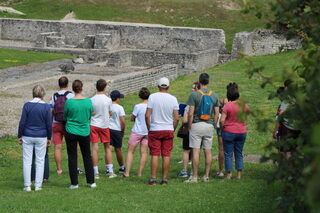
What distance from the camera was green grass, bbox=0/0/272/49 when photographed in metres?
42.9

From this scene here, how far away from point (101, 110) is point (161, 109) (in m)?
1.04

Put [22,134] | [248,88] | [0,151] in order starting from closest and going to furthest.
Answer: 1. [22,134]
2. [0,151]
3. [248,88]

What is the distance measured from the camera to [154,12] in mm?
44031

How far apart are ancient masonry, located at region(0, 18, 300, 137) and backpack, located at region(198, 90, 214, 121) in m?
13.8

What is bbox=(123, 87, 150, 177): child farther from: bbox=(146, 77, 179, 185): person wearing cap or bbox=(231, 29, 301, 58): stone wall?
bbox=(231, 29, 301, 58): stone wall

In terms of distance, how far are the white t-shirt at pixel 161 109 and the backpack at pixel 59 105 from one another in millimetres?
1421

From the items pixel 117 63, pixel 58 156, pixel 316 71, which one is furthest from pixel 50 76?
pixel 316 71

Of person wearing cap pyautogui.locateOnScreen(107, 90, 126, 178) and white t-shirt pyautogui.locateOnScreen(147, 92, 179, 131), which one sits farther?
person wearing cap pyautogui.locateOnScreen(107, 90, 126, 178)

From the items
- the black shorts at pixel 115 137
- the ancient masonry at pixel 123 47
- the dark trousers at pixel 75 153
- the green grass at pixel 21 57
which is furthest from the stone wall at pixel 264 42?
the dark trousers at pixel 75 153

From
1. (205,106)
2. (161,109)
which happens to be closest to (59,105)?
(161,109)

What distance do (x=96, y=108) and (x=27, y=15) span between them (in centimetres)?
3496

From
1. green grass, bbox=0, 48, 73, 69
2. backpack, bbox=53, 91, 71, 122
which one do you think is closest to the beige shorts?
backpack, bbox=53, 91, 71, 122

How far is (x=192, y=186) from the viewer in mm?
9898

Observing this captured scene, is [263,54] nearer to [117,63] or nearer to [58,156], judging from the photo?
[117,63]
